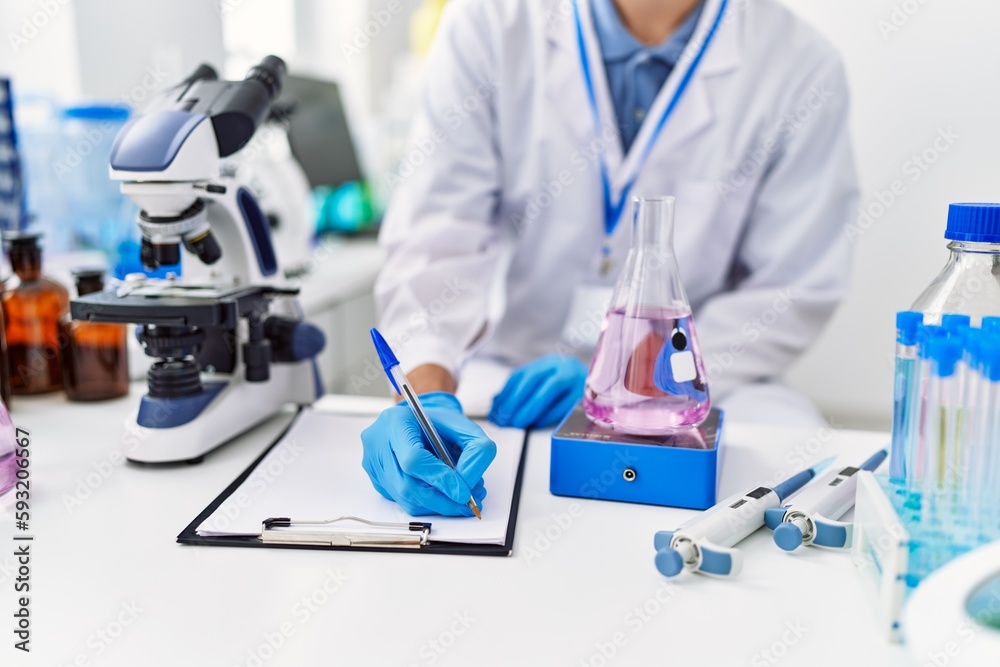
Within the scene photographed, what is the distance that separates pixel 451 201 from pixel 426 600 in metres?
0.90

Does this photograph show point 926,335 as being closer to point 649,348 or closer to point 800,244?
point 649,348

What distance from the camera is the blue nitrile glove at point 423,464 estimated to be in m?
0.75

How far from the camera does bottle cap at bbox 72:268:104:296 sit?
3.61 ft

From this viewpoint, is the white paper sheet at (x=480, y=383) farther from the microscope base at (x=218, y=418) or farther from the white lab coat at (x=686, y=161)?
the microscope base at (x=218, y=418)

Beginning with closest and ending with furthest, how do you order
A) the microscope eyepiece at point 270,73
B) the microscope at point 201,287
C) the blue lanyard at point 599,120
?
the microscope at point 201,287, the microscope eyepiece at point 270,73, the blue lanyard at point 599,120

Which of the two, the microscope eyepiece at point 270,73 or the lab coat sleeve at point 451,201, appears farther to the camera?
the lab coat sleeve at point 451,201

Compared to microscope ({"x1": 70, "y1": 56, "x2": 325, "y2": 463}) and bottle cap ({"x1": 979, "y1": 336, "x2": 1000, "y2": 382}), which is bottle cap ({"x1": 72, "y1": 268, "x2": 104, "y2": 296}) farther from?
bottle cap ({"x1": 979, "y1": 336, "x2": 1000, "y2": 382})

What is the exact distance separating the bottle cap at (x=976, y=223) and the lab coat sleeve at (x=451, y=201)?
0.73 meters

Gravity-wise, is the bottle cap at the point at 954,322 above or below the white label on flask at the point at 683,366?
above

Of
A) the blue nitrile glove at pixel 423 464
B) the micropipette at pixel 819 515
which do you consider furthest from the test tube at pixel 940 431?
the blue nitrile glove at pixel 423 464

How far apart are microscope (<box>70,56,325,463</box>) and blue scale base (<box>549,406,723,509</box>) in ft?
1.31

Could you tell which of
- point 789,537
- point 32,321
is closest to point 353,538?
point 789,537

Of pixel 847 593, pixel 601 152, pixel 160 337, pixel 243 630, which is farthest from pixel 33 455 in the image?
pixel 601 152

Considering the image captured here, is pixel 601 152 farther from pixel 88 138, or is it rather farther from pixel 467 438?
pixel 88 138
